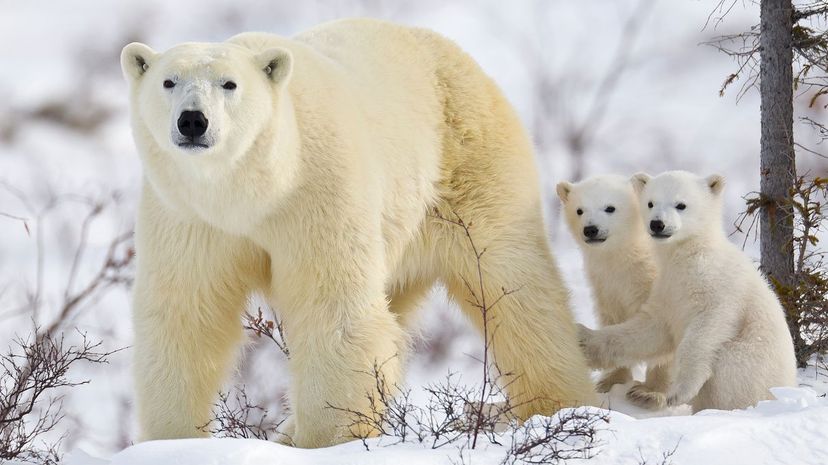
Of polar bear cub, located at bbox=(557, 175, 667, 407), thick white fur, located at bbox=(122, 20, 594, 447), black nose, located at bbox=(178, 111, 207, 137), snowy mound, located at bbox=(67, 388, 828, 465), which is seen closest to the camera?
snowy mound, located at bbox=(67, 388, 828, 465)

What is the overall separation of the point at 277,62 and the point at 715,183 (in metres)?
2.21

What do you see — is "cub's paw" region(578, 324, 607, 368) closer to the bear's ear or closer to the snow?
the snow

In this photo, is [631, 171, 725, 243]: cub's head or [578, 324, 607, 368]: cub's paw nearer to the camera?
[631, 171, 725, 243]: cub's head

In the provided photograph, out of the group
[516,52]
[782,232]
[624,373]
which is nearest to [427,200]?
[624,373]

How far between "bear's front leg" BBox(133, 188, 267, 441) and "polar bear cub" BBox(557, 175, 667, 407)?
1728 mm

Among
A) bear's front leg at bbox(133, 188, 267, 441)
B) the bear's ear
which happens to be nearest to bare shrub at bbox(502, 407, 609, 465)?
bear's front leg at bbox(133, 188, 267, 441)

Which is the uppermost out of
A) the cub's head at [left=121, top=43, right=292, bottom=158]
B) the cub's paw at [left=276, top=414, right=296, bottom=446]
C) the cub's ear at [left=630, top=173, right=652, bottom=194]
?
the cub's ear at [left=630, top=173, right=652, bottom=194]

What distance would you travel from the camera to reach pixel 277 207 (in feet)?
14.3

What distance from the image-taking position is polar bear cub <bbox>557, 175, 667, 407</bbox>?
212 inches

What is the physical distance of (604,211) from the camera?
17.7 ft

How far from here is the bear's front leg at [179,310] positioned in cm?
452

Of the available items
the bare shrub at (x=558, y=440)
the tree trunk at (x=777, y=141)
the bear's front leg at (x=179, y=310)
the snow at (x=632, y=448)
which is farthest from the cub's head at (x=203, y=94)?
the tree trunk at (x=777, y=141)

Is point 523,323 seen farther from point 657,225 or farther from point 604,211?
point 657,225

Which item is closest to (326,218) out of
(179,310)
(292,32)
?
(179,310)
